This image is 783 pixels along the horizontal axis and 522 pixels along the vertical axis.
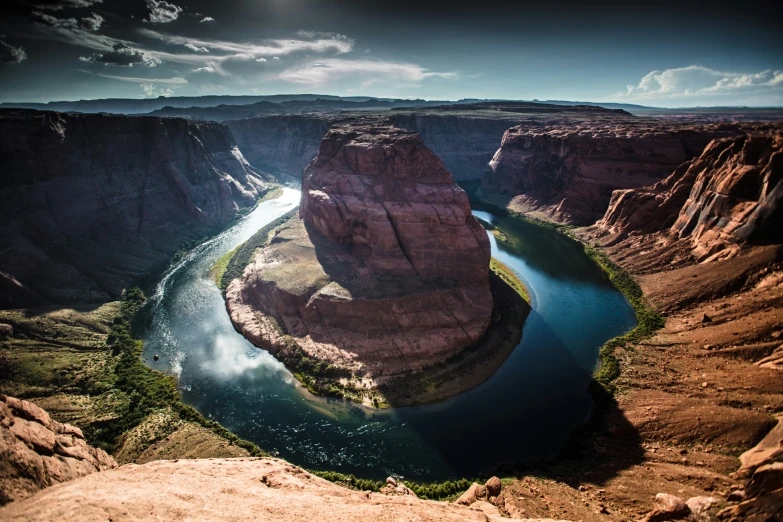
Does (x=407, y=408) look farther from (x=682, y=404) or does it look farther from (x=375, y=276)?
(x=682, y=404)

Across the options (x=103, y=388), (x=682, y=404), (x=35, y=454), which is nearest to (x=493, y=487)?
(x=682, y=404)

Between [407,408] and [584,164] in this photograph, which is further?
[584,164]

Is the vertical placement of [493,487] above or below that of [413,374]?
below

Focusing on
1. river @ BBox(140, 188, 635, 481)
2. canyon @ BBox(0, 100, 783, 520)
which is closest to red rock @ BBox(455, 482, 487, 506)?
canyon @ BBox(0, 100, 783, 520)

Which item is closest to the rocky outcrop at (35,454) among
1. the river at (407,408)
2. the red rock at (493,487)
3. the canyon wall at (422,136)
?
the river at (407,408)

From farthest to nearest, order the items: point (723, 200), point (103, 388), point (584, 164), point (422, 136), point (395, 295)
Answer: point (422, 136), point (584, 164), point (723, 200), point (395, 295), point (103, 388)

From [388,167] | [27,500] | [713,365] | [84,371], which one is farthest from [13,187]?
[713,365]
